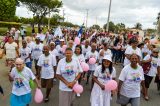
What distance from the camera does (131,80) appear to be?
693 cm

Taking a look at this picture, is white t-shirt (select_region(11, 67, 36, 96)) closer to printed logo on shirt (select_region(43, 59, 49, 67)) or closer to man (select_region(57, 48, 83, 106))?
man (select_region(57, 48, 83, 106))

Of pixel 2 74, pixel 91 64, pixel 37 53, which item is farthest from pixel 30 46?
pixel 91 64

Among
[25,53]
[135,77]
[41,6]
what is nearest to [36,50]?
[25,53]

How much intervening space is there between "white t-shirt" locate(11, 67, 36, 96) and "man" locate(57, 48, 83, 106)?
26.9 inches

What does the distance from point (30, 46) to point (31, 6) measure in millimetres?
55356

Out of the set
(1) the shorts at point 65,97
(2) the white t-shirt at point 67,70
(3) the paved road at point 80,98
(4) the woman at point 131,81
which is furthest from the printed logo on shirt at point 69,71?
(3) the paved road at point 80,98

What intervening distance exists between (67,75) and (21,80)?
41.1 inches

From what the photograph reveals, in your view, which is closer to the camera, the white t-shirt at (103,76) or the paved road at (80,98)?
the white t-shirt at (103,76)

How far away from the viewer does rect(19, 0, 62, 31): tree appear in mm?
66188

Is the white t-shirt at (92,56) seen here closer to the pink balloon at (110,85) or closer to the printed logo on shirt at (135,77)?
the printed logo on shirt at (135,77)

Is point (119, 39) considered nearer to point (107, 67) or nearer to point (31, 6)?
point (107, 67)

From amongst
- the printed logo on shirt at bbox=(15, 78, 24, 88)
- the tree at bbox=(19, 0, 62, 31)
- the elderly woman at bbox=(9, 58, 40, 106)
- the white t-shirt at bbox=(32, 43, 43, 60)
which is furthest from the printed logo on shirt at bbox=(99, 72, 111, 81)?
the tree at bbox=(19, 0, 62, 31)

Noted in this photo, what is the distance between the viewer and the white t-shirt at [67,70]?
23.8 feet

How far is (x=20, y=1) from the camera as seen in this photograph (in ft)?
219
